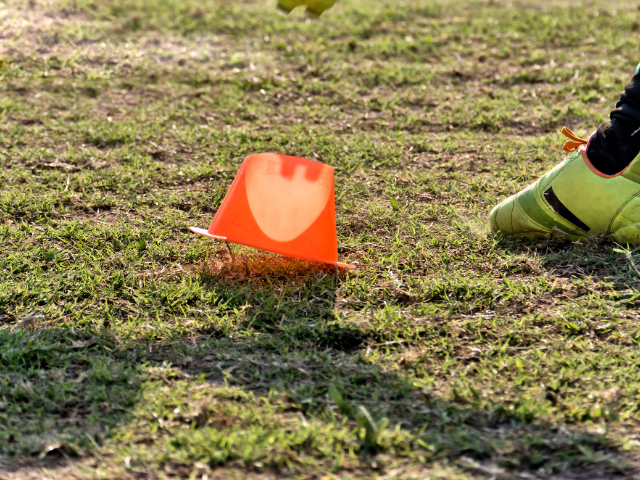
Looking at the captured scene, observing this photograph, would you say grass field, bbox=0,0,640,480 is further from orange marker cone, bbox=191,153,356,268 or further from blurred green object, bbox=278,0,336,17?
blurred green object, bbox=278,0,336,17

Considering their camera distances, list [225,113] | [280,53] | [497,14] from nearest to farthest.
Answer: [225,113] < [280,53] < [497,14]

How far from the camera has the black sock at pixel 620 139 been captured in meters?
2.67

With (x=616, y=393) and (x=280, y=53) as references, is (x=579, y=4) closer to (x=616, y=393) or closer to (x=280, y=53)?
(x=280, y=53)

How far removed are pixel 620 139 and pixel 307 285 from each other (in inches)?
54.2

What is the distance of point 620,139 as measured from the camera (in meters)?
2.68

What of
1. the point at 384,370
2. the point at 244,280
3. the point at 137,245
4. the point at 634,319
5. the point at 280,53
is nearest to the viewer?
the point at 384,370

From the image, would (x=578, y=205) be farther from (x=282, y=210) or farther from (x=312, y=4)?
(x=312, y=4)

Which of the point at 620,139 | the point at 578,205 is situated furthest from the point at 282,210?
the point at 620,139

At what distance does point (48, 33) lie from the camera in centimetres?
535

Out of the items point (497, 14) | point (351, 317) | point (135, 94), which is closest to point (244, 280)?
point (351, 317)

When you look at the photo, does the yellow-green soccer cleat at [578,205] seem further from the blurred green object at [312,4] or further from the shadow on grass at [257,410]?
the blurred green object at [312,4]

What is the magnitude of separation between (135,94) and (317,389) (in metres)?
3.28

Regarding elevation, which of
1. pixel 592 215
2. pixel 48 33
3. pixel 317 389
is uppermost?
pixel 48 33

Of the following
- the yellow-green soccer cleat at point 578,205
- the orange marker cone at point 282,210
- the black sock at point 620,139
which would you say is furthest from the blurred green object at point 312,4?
the black sock at point 620,139
